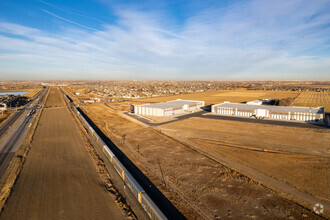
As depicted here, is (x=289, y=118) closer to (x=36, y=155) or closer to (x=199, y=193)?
(x=199, y=193)

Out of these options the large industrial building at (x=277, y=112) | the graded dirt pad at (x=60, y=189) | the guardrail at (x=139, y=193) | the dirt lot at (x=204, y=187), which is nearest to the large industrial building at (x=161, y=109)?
the large industrial building at (x=277, y=112)

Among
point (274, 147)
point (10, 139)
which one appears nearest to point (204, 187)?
point (274, 147)

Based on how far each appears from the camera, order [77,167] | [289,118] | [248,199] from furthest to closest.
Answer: [289,118] < [77,167] < [248,199]

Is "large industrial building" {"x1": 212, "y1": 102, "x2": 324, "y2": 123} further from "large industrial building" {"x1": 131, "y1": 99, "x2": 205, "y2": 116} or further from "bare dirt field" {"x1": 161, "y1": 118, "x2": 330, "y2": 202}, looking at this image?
"large industrial building" {"x1": 131, "y1": 99, "x2": 205, "y2": 116}

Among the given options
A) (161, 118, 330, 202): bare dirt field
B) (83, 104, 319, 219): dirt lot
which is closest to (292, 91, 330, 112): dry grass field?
(161, 118, 330, 202): bare dirt field

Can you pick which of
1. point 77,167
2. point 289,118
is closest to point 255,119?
point 289,118

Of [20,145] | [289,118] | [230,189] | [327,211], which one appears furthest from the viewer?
[289,118]

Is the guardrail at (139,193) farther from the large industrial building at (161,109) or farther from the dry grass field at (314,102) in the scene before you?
the dry grass field at (314,102)
